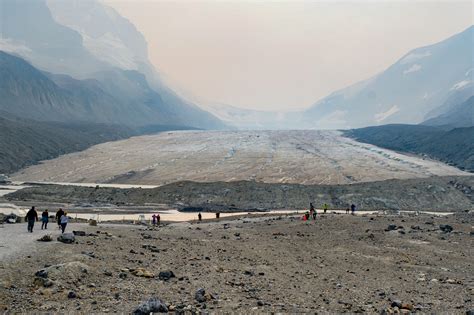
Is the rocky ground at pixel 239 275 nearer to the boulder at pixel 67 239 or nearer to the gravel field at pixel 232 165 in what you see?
the boulder at pixel 67 239

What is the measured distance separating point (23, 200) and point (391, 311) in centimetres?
6229

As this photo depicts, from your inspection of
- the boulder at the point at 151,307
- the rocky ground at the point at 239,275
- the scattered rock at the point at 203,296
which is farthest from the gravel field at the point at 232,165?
the boulder at the point at 151,307

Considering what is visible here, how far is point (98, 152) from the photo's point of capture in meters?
135

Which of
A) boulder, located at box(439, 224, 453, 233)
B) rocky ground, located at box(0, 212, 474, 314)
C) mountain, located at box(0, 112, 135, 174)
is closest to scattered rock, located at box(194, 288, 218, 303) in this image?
rocky ground, located at box(0, 212, 474, 314)

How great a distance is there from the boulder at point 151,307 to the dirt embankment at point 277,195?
168 ft

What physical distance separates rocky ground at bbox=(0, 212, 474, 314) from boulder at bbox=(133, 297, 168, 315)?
0.10 ft

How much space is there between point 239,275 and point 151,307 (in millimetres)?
6604

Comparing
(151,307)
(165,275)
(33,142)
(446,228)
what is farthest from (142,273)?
(33,142)

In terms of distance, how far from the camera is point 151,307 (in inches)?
531

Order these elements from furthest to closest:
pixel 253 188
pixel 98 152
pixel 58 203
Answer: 1. pixel 98 152
2. pixel 253 188
3. pixel 58 203

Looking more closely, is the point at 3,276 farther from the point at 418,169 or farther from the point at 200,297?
the point at 418,169

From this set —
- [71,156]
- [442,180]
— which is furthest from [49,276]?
[71,156]

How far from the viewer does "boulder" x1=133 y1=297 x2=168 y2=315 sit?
43.7 feet

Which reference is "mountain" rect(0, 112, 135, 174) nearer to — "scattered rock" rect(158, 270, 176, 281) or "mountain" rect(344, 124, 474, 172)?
"mountain" rect(344, 124, 474, 172)
